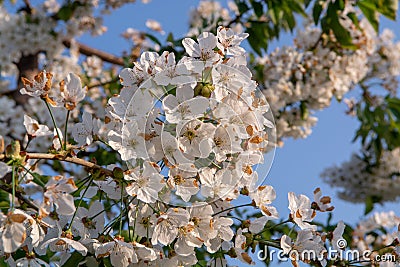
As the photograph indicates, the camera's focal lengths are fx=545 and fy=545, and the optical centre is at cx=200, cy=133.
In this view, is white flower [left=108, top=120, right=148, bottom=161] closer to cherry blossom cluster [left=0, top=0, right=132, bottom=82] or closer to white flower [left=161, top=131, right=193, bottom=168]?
white flower [left=161, top=131, right=193, bottom=168]

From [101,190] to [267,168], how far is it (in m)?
0.40

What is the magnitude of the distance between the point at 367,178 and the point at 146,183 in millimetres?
3911

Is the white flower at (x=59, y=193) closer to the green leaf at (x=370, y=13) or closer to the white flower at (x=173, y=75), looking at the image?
the white flower at (x=173, y=75)

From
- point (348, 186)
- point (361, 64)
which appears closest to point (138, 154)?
point (361, 64)

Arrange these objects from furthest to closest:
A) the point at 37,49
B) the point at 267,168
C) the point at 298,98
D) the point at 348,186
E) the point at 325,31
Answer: the point at 348,186 → the point at 37,49 → the point at 298,98 → the point at 325,31 → the point at 267,168

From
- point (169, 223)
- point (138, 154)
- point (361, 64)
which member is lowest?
point (169, 223)

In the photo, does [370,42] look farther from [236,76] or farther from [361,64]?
[236,76]

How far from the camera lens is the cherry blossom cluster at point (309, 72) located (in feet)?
11.3

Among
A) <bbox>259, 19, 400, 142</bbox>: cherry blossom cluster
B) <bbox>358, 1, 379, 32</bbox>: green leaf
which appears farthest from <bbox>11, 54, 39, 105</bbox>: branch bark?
<bbox>358, 1, 379, 32</bbox>: green leaf

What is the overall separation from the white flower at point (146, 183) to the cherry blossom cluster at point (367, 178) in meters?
3.52

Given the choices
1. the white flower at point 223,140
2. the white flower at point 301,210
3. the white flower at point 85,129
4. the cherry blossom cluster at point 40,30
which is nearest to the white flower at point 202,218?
the white flower at point 223,140

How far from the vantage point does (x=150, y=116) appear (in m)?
1.16

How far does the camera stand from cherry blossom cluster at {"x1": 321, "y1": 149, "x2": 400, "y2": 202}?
14.5ft

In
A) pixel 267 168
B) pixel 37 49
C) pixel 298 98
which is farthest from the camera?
pixel 37 49
